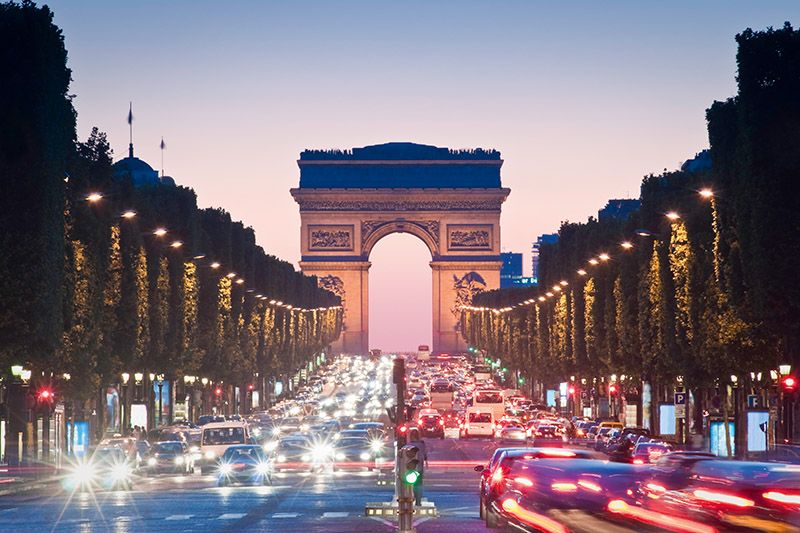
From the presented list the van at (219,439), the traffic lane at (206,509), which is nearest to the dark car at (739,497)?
the traffic lane at (206,509)

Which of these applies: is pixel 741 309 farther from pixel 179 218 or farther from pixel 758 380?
pixel 179 218

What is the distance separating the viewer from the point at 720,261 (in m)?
69.8

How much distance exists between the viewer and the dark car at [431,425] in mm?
113875

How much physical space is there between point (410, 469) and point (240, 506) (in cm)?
1268

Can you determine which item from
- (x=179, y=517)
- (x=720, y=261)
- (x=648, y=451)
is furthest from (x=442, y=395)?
(x=179, y=517)

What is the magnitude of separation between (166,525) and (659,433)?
2575 inches

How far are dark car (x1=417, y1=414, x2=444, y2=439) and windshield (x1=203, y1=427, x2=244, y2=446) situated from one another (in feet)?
129

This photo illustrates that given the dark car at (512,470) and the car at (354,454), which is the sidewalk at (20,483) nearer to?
the car at (354,454)

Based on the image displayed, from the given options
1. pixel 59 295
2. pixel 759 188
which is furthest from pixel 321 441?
pixel 759 188

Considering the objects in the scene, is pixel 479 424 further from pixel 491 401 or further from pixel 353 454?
pixel 353 454

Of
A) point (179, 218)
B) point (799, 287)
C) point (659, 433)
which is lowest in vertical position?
point (659, 433)

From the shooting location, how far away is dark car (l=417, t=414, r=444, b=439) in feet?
A: 374

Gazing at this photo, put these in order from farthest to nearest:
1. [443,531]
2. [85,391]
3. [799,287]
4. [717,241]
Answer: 1. [85,391]
2. [717,241]
3. [799,287]
4. [443,531]

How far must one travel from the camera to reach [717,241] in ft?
231
